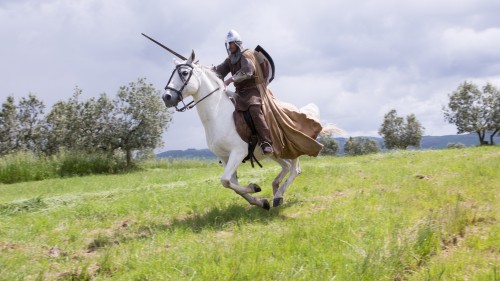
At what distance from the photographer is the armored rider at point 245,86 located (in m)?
7.33

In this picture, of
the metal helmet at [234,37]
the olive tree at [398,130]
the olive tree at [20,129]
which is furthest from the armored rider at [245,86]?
the olive tree at [398,130]

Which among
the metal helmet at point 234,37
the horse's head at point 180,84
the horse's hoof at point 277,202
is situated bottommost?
the horse's hoof at point 277,202

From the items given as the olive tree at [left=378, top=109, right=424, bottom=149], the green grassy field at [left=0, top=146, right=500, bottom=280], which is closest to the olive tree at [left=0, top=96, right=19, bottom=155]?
the green grassy field at [left=0, top=146, right=500, bottom=280]

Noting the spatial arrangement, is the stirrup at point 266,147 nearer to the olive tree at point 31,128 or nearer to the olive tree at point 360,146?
the olive tree at point 31,128

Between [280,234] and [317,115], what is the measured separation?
13.2ft

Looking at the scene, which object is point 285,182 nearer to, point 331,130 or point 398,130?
point 331,130

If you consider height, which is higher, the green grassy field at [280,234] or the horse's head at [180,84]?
the horse's head at [180,84]

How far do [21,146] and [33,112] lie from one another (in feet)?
12.8

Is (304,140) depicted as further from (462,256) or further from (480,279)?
(480,279)

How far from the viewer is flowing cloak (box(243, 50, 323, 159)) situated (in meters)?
7.68

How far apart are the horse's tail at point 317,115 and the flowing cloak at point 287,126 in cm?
28

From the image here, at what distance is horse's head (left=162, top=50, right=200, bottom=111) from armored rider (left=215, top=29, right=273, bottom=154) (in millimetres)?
737

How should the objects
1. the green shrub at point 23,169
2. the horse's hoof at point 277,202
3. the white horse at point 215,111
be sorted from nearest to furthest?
the white horse at point 215,111
the horse's hoof at point 277,202
the green shrub at point 23,169

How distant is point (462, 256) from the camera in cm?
466
